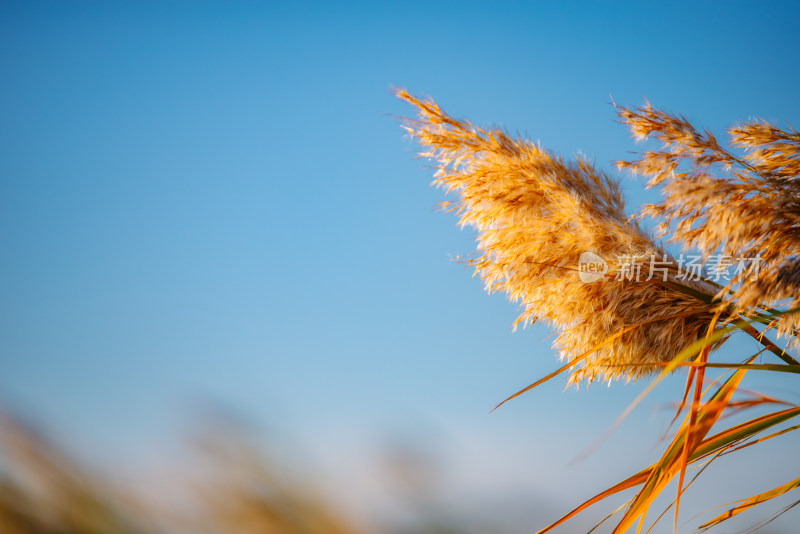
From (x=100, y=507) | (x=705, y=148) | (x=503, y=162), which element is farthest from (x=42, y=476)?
(x=705, y=148)

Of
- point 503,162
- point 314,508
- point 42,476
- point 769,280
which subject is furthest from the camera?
point 314,508

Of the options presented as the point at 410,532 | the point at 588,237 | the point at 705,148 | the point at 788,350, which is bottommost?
the point at 410,532

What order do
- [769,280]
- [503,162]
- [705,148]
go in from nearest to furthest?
1. [769,280]
2. [705,148]
3. [503,162]

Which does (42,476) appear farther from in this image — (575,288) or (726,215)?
(726,215)

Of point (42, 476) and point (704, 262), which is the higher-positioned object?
point (704, 262)

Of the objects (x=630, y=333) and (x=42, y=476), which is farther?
(x=42, y=476)
